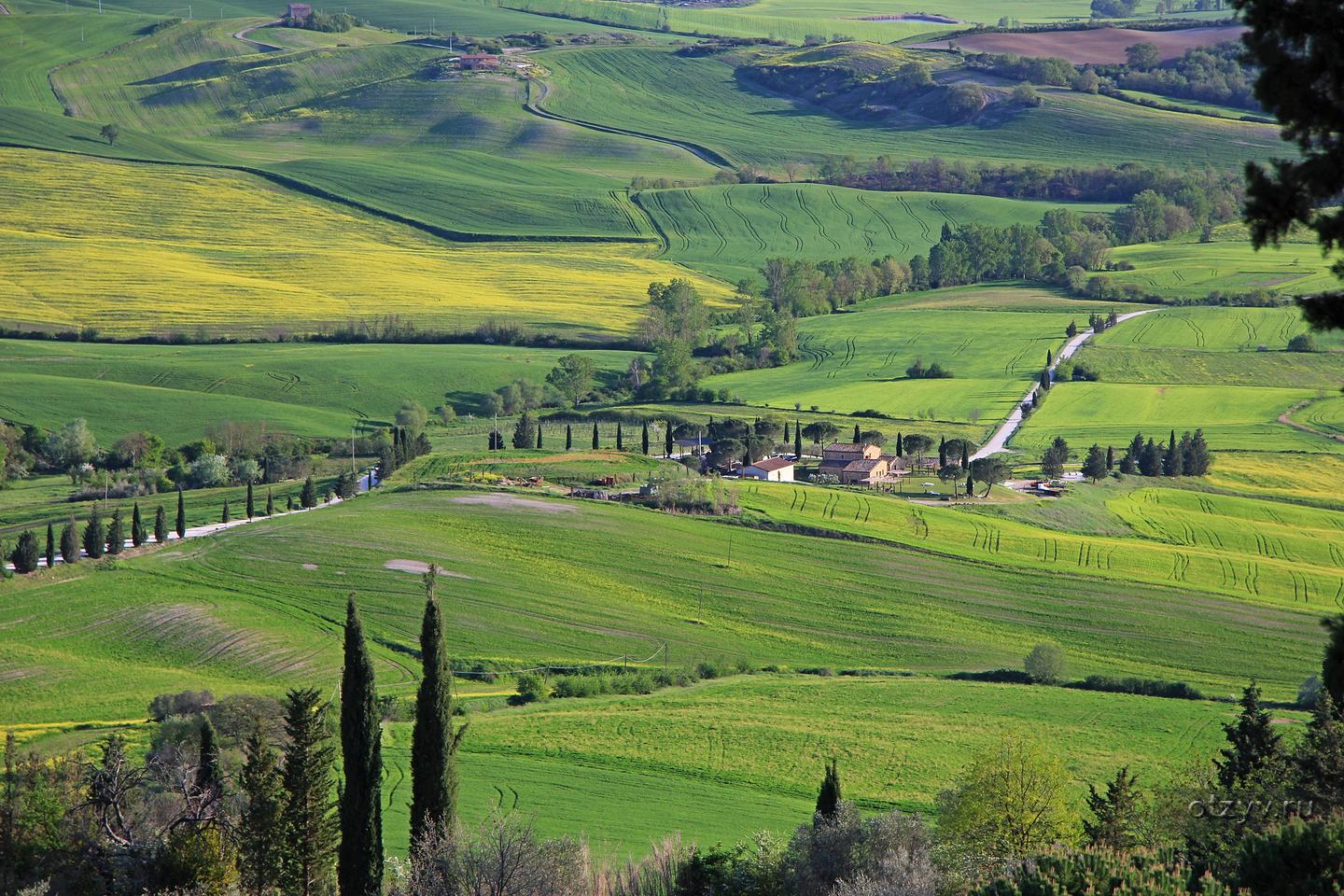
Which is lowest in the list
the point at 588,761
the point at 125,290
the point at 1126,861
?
the point at 588,761

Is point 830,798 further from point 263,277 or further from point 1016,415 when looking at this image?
point 263,277

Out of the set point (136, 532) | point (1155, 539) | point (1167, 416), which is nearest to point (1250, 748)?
point (1155, 539)

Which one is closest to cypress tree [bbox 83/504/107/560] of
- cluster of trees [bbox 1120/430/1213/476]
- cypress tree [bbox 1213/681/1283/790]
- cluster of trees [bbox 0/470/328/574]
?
cluster of trees [bbox 0/470/328/574]

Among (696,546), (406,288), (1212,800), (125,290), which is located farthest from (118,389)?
(1212,800)

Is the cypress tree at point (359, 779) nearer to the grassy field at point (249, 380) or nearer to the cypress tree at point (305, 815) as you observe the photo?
the cypress tree at point (305, 815)

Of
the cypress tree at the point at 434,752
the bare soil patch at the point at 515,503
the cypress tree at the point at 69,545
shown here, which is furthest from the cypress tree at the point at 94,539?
the cypress tree at the point at 434,752

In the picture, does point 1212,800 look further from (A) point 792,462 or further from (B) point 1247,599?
(A) point 792,462

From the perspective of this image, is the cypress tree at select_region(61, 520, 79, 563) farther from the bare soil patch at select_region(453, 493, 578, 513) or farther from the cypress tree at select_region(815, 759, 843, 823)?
the cypress tree at select_region(815, 759, 843, 823)
